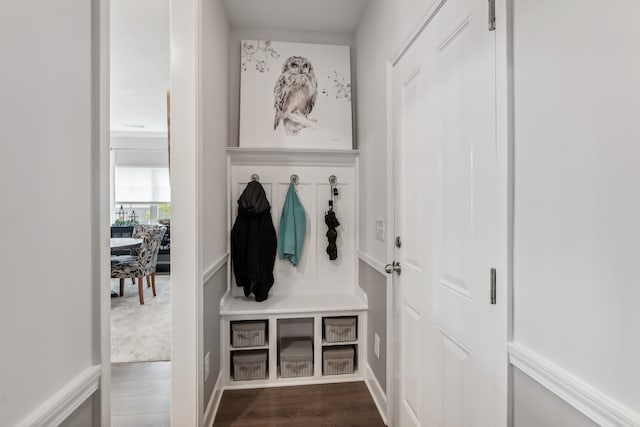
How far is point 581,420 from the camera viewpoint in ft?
2.17

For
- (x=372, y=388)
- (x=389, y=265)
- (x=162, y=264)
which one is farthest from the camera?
(x=162, y=264)

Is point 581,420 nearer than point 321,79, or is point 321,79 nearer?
point 581,420

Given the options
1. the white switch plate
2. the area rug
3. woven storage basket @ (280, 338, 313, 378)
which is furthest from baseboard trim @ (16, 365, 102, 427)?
the area rug

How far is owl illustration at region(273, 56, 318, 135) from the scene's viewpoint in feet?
8.45

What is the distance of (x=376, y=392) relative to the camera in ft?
6.85

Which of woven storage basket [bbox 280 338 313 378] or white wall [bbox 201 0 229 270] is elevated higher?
white wall [bbox 201 0 229 270]

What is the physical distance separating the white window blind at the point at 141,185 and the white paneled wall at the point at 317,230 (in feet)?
17.7

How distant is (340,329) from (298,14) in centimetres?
243

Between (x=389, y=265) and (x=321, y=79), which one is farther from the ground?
(x=321, y=79)

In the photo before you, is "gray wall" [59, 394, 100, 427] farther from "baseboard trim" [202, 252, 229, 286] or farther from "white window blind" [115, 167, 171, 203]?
"white window blind" [115, 167, 171, 203]

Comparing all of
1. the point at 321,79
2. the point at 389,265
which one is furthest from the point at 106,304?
the point at 321,79

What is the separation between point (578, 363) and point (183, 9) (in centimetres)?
209

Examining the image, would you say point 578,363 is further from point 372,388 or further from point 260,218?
point 260,218

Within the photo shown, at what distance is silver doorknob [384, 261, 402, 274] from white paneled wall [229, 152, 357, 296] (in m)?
0.85
